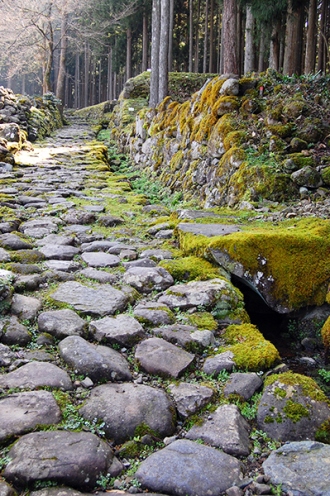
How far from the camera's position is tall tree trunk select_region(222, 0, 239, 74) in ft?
34.4

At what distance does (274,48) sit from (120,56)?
20.6 metres

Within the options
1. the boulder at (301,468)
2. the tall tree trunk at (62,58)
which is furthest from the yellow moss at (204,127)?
the tall tree trunk at (62,58)

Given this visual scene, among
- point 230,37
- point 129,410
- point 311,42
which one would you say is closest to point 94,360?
point 129,410

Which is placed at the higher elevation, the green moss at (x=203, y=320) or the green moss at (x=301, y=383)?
the green moss at (x=203, y=320)

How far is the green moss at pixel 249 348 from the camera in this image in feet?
9.04

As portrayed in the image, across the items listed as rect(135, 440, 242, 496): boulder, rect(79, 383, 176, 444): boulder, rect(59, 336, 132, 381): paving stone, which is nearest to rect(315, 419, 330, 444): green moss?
rect(135, 440, 242, 496): boulder

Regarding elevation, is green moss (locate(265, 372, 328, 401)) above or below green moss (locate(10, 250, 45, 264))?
below

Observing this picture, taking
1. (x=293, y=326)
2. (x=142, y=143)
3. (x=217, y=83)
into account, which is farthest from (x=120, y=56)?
(x=293, y=326)

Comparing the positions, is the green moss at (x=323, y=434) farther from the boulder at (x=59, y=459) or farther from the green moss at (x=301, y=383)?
the boulder at (x=59, y=459)

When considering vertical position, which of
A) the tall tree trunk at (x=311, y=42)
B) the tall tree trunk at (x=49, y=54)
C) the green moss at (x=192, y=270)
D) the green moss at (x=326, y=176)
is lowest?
the green moss at (x=192, y=270)

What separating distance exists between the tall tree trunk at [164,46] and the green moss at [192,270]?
1227cm

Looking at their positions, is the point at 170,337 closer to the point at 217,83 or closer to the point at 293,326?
the point at 293,326

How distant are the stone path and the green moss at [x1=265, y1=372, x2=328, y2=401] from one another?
10 centimetres

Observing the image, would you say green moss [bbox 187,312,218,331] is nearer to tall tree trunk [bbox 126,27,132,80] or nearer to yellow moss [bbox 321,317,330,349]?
yellow moss [bbox 321,317,330,349]
